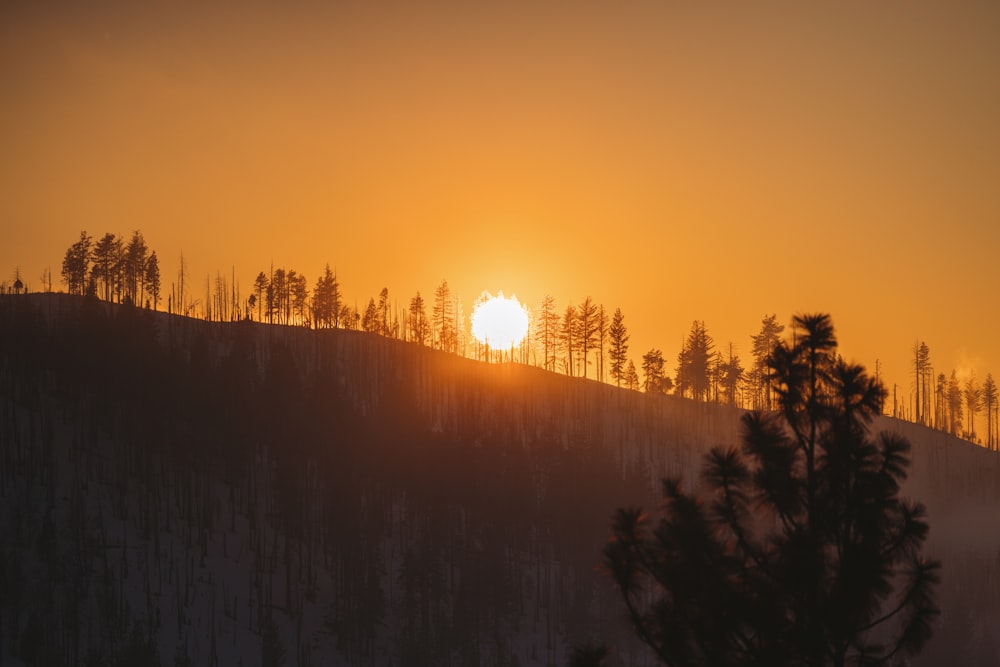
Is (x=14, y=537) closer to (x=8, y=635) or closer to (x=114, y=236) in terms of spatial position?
(x=8, y=635)

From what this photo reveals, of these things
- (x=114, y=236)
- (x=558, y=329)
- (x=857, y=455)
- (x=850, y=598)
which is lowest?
(x=850, y=598)

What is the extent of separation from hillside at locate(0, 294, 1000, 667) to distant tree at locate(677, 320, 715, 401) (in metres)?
9.21

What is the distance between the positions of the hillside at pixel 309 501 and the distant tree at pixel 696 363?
9.21 metres

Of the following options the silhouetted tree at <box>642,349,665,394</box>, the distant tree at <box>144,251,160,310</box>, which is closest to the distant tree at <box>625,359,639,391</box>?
the silhouetted tree at <box>642,349,665,394</box>

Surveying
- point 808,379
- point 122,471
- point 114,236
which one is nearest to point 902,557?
point 808,379

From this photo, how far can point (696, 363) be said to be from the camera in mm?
184875

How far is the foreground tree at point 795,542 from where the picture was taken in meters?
14.4

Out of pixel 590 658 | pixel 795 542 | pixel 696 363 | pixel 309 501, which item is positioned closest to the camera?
pixel 795 542

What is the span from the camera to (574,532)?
134 m

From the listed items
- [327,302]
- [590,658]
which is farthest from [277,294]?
[590,658]

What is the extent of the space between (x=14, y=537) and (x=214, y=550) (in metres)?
20.4

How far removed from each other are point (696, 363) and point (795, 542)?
173254 millimetres

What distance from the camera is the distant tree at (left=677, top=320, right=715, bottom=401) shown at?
184 metres

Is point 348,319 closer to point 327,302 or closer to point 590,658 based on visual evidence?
point 327,302
